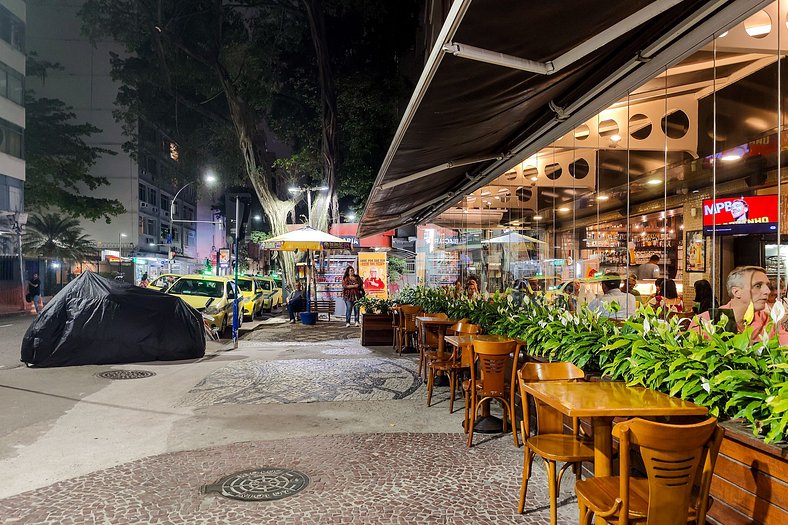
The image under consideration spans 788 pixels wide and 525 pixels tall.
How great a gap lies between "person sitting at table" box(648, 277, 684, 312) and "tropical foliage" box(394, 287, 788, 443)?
203 cm

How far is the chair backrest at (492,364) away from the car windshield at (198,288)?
1177cm

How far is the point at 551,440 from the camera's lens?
373 cm

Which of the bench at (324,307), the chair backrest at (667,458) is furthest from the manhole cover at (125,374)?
the bench at (324,307)

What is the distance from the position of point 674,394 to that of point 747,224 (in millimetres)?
3247

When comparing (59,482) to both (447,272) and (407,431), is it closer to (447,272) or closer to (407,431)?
(407,431)

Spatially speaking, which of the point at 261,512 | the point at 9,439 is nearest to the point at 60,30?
the point at 9,439

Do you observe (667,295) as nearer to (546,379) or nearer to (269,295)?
(546,379)

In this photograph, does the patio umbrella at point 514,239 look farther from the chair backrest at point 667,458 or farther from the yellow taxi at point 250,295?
the yellow taxi at point 250,295

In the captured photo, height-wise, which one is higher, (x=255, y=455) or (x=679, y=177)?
(x=679, y=177)

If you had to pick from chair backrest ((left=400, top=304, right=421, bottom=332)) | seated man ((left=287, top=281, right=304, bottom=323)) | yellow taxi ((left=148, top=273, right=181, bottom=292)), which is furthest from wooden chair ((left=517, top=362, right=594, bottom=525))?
yellow taxi ((left=148, top=273, right=181, bottom=292))

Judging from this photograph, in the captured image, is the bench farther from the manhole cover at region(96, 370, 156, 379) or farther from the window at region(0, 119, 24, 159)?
the window at region(0, 119, 24, 159)

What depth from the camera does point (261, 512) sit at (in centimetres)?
371

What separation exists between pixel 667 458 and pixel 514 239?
9.37 metres

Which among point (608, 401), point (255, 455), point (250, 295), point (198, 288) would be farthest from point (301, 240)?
point (608, 401)
